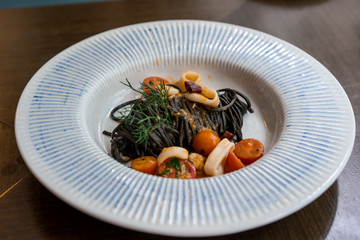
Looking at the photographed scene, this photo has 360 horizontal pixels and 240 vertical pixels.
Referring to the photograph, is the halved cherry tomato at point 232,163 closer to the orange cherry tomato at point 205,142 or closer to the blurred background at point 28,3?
the orange cherry tomato at point 205,142

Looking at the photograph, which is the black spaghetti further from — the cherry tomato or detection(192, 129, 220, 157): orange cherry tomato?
the cherry tomato

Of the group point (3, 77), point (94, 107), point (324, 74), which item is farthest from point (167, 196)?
point (3, 77)

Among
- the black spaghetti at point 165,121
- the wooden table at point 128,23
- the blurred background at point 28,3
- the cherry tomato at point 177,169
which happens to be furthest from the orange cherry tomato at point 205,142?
the blurred background at point 28,3

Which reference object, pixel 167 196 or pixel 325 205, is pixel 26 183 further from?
pixel 325 205

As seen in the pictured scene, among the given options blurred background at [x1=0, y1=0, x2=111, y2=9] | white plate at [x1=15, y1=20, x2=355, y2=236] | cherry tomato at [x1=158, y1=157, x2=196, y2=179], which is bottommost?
blurred background at [x1=0, y1=0, x2=111, y2=9]

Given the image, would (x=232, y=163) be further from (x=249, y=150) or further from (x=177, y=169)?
(x=177, y=169)

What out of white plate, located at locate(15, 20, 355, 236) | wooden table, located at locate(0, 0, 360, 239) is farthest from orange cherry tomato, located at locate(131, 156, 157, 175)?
wooden table, located at locate(0, 0, 360, 239)

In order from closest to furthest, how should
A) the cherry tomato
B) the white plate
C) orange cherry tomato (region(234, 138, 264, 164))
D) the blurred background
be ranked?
the white plate < the cherry tomato < orange cherry tomato (region(234, 138, 264, 164)) < the blurred background
